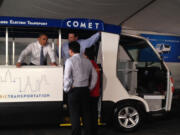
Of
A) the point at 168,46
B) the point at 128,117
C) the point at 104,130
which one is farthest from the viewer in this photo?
the point at 168,46

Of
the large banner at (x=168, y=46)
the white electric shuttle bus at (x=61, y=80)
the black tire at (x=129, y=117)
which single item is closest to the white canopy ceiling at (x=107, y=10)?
the large banner at (x=168, y=46)

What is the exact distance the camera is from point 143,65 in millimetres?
6055

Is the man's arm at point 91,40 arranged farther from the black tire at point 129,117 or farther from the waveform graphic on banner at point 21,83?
the black tire at point 129,117

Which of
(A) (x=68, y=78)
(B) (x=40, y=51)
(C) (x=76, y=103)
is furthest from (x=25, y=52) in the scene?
(C) (x=76, y=103)

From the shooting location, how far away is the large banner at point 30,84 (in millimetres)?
4137

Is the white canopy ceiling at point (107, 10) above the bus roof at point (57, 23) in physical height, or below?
above

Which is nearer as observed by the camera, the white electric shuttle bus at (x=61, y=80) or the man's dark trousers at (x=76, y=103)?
the man's dark trousers at (x=76, y=103)

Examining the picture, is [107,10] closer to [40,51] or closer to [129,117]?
[40,51]

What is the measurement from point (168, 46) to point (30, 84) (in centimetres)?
855

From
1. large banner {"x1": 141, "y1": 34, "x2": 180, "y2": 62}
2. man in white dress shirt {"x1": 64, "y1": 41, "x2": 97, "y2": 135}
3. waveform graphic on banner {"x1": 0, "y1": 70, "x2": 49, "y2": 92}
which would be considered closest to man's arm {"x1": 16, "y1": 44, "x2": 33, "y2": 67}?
waveform graphic on banner {"x1": 0, "y1": 70, "x2": 49, "y2": 92}

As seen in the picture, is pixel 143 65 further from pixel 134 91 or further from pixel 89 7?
pixel 89 7

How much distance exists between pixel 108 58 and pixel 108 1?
136 inches

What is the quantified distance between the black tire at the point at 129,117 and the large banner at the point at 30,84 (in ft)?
4.42

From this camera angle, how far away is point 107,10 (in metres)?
8.21
